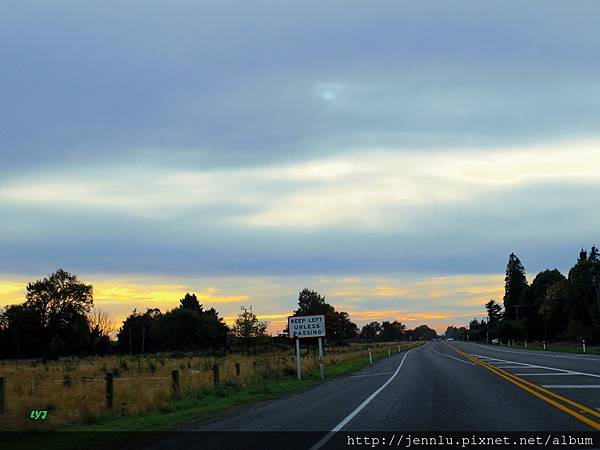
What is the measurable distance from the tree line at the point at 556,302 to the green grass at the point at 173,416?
70.1m

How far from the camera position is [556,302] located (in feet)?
435

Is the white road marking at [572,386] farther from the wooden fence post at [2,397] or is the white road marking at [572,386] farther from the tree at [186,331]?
the tree at [186,331]

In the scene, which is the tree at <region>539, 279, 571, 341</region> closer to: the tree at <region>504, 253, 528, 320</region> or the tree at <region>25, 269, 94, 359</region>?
the tree at <region>504, 253, 528, 320</region>

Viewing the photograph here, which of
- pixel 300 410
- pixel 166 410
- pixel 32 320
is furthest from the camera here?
pixel 32 320

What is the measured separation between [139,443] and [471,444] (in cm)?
615

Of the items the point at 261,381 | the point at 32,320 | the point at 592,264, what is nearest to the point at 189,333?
the point at 32,320

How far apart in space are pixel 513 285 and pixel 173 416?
173485 mm

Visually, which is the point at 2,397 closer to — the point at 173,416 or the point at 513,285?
the point at 173,416

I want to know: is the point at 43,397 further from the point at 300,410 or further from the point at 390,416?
the point at 390,416

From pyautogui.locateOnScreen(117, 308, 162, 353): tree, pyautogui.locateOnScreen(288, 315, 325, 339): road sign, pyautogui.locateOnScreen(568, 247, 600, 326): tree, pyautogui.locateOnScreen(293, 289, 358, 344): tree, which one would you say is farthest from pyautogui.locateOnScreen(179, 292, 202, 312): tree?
pyautogui.locateOnScreen(288, 315, 325, 339): road sign

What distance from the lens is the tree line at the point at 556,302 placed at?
117m

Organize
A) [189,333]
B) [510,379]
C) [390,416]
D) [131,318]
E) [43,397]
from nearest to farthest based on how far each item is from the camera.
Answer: [390,416]
[43,397]
[510,379]
[189,333]
[131,318]

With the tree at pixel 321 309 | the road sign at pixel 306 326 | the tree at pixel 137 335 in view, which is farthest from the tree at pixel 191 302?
the road sign at pixel 306 326

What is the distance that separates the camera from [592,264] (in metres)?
123
